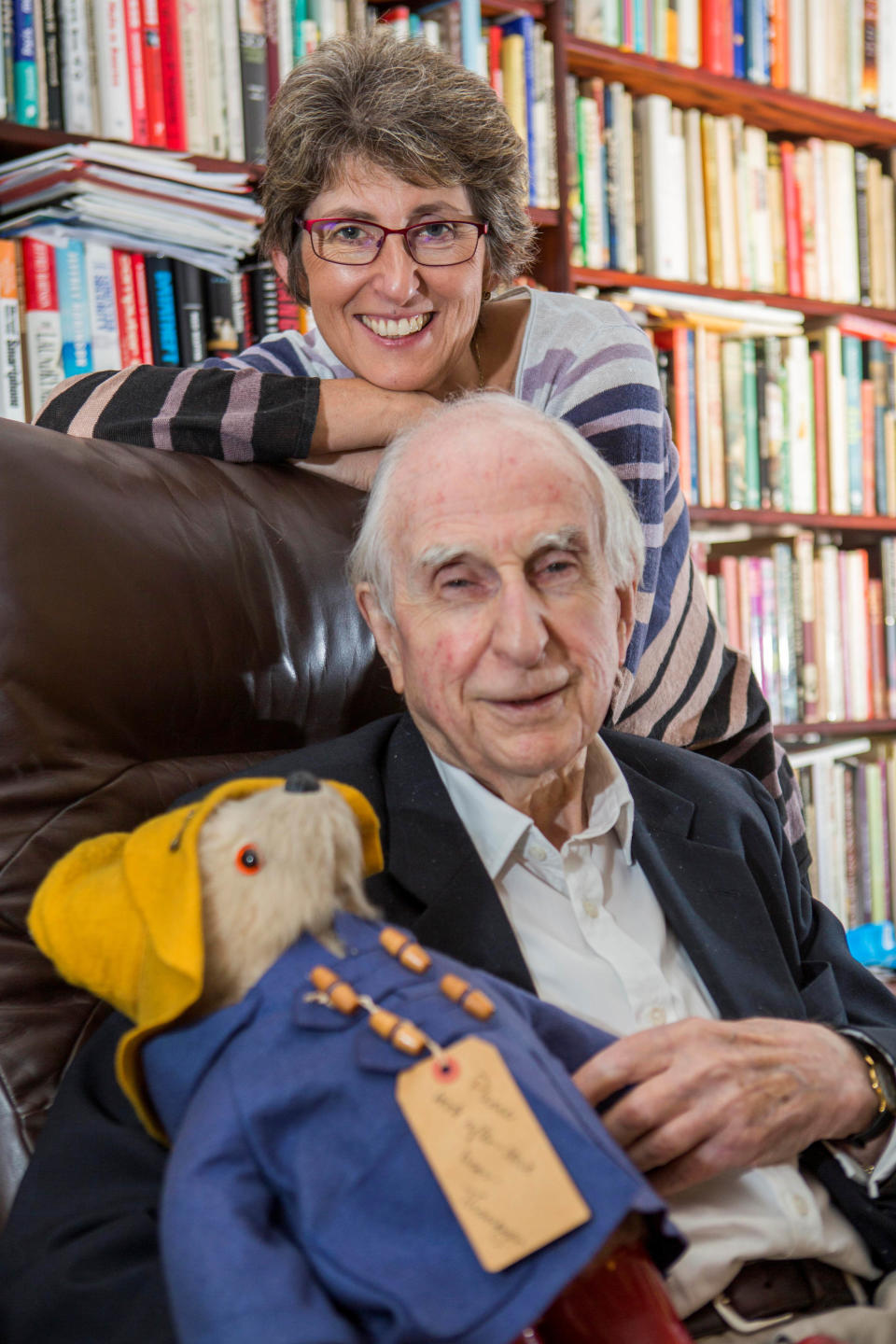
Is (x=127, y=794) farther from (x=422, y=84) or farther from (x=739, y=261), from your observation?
(x=739, y=261)

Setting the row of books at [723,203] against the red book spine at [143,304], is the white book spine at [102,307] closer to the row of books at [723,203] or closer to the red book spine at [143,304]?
the red book spine at [143,304]

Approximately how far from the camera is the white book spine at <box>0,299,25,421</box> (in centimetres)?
197

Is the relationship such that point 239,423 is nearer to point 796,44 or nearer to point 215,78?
point 215,78

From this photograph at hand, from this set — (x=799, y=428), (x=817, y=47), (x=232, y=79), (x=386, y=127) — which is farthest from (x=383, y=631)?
(x=817, y=47)

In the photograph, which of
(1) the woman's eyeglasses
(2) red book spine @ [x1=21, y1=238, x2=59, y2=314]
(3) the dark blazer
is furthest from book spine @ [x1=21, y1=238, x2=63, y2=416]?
(3) the dark blazer

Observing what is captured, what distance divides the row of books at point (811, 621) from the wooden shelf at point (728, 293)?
0.53 meters

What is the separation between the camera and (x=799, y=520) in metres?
2.86

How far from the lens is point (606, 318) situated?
5.21ft

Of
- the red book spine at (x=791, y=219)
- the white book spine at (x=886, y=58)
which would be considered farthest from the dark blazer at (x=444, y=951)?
the white book spine at (x=886, y=58)

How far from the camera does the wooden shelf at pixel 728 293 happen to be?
2.62m

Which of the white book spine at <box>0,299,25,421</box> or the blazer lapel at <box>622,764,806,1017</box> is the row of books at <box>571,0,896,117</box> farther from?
the blazer lapel at <box>622,764,806,1017</box>

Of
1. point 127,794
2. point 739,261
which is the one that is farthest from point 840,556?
point 127,794

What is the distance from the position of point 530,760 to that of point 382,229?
734 millimetres

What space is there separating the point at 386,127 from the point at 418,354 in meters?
0.25
